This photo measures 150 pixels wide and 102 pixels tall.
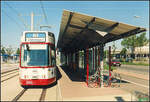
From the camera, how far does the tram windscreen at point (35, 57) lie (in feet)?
30.6

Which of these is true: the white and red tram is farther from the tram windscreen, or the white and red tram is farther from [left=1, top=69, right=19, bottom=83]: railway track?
[left=1, top=69, right=19, bottom=83]: railway track

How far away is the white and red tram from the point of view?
916 cm

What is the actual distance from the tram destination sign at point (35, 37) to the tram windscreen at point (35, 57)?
0.59 m

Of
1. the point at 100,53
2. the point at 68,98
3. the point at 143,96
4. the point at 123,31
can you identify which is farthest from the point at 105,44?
the point at 143,96

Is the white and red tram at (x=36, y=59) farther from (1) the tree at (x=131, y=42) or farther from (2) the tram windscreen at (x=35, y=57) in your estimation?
(1) the tree at (x=131, y=42)

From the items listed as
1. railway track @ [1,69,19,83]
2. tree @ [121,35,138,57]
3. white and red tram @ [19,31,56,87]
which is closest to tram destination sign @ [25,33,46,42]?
white and red tram @ [19,31,56,87]

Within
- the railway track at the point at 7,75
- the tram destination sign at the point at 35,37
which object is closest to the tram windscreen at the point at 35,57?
the tram destination sign at the point at 35,37

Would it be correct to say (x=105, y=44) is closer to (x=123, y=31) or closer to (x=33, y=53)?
(x=123, y=31)

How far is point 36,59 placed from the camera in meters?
9.39

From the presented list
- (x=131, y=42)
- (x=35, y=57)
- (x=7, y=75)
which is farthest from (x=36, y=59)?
(x=131, y=42)

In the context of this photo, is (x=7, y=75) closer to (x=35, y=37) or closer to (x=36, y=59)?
(x=36, y=59)

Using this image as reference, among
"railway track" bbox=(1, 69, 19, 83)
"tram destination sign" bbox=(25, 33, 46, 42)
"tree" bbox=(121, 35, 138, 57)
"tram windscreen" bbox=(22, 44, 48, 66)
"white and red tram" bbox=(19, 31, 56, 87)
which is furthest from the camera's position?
"tree" bbox=(121, 35, 138, 57)

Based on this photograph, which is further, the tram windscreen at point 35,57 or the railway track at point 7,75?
the railway track at point 7,75

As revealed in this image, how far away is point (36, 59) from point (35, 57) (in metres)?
0.13
